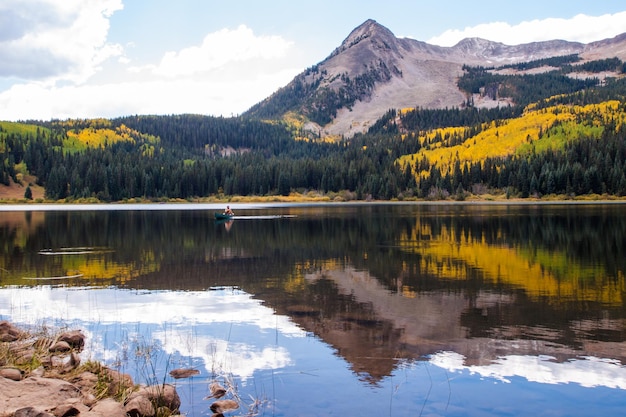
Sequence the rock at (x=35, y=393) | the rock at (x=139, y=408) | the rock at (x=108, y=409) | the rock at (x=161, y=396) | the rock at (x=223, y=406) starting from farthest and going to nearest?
the rock at (x=223, y=406)
the rock at (x=161, y=396)
the rock at (x=139, y=408)
the rock at (x=35, y=393)
the rock at (x=108, y=409)

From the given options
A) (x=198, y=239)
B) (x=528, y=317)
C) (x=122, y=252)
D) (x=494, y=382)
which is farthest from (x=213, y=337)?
(x=198, y=239)

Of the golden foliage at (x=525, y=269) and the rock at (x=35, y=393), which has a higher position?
the rock at (x=35, y=393)

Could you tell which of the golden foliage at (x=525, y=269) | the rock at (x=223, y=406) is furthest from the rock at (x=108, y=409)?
the golden foliage at (x=525, y=269)

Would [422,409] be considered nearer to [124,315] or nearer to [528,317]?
[528,317]

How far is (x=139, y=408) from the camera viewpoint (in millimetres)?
12195

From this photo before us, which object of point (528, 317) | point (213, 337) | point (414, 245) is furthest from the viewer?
point (414, 245)

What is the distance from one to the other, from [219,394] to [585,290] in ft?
66.7

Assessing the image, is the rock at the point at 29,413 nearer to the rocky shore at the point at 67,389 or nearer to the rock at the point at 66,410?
the rocky shore at the point at 67,389

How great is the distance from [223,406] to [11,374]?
17.5 ft

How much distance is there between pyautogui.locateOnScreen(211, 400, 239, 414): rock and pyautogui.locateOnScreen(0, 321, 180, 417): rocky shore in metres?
0.89

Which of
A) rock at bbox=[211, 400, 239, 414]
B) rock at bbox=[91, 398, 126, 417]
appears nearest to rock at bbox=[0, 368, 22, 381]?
rock at bbox=[91, 398, 126, 417]

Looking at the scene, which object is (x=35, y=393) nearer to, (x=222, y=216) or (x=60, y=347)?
(x=60, y=347)

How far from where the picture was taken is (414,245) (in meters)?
48.8

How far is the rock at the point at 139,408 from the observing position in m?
12.1
